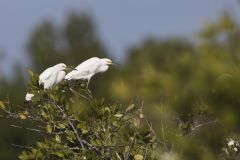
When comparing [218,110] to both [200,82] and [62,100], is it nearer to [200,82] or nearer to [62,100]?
[200,82]

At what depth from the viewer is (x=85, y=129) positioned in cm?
Result: 595

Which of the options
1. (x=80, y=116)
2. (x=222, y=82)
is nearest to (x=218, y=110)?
(x=222, y=82)

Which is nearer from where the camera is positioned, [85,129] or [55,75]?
[85,129]

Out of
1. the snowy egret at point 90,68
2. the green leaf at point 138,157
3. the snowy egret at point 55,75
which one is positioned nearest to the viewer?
the green leaf at point 138,157

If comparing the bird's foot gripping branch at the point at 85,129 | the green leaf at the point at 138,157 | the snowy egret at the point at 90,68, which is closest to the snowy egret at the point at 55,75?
the snowy egret at the point at 90,68

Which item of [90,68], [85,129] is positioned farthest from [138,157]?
[90,68]

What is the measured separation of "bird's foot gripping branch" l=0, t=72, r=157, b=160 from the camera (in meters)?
5.71

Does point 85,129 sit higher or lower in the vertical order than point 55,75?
higher

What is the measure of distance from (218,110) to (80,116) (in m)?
3.29

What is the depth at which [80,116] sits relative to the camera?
6004 millimetres

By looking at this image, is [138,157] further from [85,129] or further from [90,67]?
[90,67]

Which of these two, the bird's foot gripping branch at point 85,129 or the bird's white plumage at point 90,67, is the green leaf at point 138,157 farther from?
the bird's white plumage at point 90,67

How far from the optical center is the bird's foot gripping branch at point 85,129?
18.7 feet

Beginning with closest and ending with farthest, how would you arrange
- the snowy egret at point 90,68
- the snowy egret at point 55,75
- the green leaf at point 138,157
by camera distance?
the green leaf at point 138,157, the snowy egret at point 55,75, the snowy egret at point 90,68
